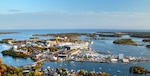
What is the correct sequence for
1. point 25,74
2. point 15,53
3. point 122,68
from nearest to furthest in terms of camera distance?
1. point 25,74
2. point 122,68
3. point 15,53

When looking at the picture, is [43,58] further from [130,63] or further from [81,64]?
[130,63]

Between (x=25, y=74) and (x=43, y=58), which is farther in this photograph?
(x=43, y=58)

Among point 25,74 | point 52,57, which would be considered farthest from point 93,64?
point 25,74

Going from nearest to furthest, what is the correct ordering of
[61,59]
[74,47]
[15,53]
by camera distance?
1. [61,59]
2. [15,53]
3. [74,47]

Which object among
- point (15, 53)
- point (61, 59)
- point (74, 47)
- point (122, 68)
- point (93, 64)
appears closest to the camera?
point (122, 68)

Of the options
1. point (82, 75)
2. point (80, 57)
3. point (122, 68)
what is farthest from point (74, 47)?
point (82, 75)

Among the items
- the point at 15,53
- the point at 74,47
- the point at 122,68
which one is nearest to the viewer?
the point at 122,68

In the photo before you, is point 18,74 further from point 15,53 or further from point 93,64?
point 15,53

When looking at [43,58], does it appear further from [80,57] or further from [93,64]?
[93,64]

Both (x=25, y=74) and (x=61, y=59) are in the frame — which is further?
(x=61, y=59)
